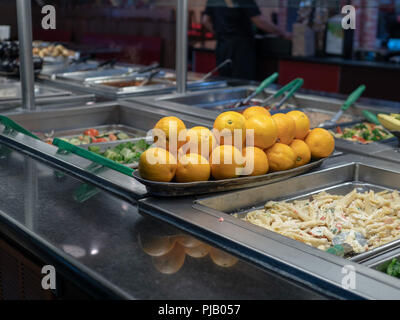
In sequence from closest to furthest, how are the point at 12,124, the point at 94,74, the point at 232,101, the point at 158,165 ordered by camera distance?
the point at 158,165, the point at 12,124, the point at 232,101, the point at 94,74

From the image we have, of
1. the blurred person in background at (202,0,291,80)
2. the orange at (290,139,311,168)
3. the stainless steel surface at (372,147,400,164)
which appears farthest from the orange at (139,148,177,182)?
the blurred person in background at (202,0,291,80)

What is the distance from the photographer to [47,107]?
2057 millimetres

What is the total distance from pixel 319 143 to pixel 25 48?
1.05 meters

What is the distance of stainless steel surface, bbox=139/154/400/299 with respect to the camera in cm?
80

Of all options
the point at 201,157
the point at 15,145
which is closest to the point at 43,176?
the point at 15,145

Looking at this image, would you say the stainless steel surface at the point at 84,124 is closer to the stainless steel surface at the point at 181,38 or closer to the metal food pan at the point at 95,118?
the metal food pan at the point at 95,118

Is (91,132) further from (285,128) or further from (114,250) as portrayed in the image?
(114,250)

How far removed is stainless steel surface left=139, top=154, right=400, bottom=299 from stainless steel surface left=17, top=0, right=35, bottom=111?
936mm

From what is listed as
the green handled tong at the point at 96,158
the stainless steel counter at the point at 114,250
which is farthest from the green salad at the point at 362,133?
the stainless steel counter at the point at 114,250

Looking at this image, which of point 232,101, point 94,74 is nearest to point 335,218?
point 232,101

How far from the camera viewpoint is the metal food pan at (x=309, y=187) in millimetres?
1165

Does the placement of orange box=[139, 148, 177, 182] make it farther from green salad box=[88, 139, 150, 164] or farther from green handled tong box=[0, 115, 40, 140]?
green handled tong box=[0, 115, 40, 140]

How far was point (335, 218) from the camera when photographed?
3.74 feet
